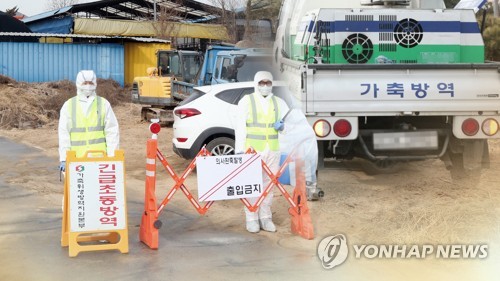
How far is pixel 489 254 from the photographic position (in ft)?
21.8

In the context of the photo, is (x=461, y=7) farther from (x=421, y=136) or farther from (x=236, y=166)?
(x=236, y=166)

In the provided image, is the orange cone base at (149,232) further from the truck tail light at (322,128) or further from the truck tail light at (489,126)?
the truck tail light at (489,126)

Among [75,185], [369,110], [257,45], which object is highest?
[257,45]

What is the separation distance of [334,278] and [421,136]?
366cm

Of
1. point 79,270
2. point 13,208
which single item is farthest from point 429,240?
point 13,208

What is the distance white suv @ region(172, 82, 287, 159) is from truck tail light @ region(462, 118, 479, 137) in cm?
363

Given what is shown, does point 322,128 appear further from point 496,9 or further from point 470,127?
point 496,9

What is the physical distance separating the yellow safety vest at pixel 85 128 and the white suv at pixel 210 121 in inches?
152

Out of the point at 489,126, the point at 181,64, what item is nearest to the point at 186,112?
the point at 489,126

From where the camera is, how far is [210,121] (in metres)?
11.4

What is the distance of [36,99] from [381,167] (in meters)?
17.1

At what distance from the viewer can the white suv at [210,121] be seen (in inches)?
450

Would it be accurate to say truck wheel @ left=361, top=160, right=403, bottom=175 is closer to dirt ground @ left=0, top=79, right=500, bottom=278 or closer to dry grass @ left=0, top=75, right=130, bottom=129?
dirt ground @ left=0, top=79, right=500, bottom=278

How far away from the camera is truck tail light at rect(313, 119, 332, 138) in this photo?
29.2 feet
